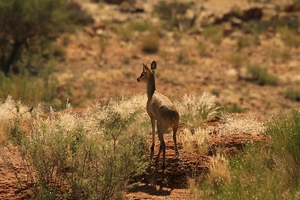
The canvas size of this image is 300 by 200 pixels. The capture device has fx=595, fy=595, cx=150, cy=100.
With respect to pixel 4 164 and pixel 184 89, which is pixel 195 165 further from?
pixel 184 89

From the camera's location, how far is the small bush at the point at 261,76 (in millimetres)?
23031

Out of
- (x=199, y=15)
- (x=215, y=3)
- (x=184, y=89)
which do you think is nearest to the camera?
(x=184, y=89)

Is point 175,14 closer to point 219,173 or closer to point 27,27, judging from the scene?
point 27,27

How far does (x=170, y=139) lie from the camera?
958 cm

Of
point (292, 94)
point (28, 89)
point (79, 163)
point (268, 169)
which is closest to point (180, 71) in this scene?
point (292, 94)

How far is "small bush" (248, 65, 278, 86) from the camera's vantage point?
907 inches

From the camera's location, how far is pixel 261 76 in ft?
75.9

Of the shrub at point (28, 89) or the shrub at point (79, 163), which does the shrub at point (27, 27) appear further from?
the shrub at point (79, 163)

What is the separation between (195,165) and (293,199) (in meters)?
2.33

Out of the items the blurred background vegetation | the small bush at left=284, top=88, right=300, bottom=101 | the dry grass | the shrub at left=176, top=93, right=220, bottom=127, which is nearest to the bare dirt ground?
the small bush at left=284, top=88, right=300, bottom=101

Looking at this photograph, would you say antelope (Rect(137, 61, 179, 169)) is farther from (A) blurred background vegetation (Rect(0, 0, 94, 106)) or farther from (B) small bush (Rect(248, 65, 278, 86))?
(B) small bush (Rect(248, 65, 278, 86))

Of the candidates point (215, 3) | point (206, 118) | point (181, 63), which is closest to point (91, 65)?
point (181, 63)

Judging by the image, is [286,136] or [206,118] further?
[206,118]

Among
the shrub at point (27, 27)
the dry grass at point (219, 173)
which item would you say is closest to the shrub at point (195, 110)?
the dry grass at point (219, 173)
